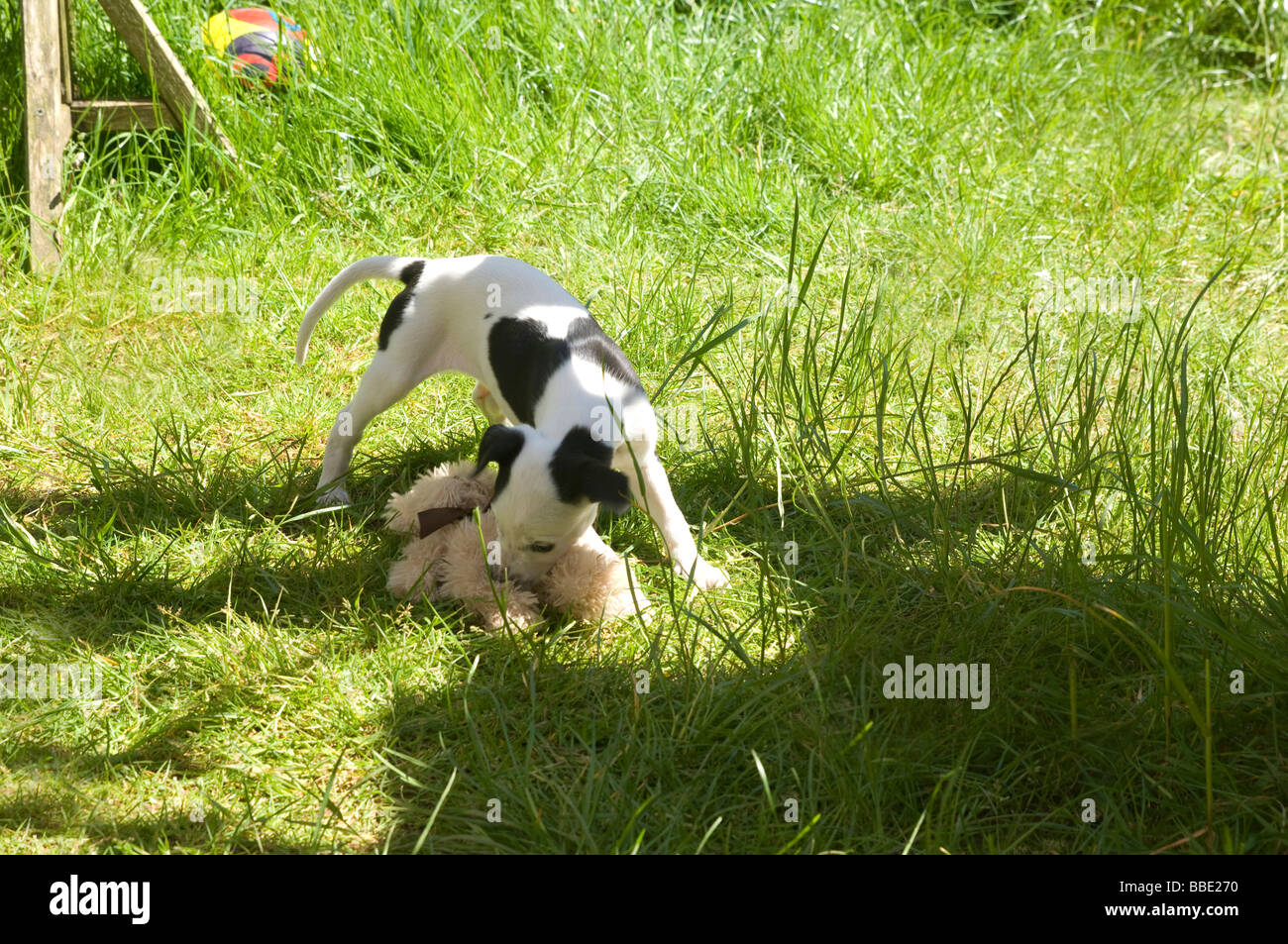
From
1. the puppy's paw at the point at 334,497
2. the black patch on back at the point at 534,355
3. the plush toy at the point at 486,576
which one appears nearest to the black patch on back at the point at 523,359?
the black patch on back at the point at 534,355

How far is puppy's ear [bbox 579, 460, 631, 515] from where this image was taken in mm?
3031

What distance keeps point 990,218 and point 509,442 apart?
11.6 feet

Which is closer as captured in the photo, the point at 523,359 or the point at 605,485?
the point at 605,485

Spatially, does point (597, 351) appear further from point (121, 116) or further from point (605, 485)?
point (121, 116)

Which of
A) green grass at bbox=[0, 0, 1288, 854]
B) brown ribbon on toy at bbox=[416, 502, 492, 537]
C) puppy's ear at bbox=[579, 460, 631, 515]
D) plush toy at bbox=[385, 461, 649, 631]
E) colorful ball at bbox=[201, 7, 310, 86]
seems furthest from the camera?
colorful ball at bbox=[201, 7, 310, 86]

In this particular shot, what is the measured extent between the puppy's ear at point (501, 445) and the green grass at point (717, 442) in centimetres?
47

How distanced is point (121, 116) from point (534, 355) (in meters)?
3.16

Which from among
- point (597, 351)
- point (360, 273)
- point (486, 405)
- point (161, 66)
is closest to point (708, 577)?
point (597, 351)

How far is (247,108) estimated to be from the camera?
18.6ft

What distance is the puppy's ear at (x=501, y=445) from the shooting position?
315cm

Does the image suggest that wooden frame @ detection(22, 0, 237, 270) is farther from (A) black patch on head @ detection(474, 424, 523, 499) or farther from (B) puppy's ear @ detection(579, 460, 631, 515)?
(B) puppy's ear @ detection(579, 460, 631, 515)

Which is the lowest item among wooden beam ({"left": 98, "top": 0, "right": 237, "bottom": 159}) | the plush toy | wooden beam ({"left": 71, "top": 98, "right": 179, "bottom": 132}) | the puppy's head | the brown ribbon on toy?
the plush toy

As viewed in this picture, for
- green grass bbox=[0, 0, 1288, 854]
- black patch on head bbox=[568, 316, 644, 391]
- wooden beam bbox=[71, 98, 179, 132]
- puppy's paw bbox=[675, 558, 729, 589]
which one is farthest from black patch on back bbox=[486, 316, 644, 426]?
wooden beam bbox=[71, 98, 179, 132]

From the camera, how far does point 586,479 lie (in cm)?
309
